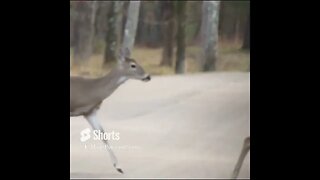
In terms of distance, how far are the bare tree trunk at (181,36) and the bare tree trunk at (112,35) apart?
0.22 metres

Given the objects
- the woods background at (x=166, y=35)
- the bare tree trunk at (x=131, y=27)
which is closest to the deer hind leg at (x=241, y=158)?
the woods background at (x=166, y=35)

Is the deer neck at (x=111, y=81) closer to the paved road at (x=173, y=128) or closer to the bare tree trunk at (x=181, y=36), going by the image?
the paved road at (x=173, y=128)

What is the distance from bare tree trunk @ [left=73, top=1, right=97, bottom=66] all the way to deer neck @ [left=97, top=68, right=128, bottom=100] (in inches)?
4.1

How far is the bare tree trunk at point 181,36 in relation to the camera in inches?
86.7

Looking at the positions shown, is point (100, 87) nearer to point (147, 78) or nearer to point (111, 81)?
point (111, 81)

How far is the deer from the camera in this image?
218cm

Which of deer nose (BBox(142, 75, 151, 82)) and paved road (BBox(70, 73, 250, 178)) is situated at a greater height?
deer nose (BBox(142, 75, 151, 82))

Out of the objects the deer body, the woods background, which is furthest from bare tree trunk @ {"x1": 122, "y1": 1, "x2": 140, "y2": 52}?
the deer body

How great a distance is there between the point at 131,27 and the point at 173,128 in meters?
0.41

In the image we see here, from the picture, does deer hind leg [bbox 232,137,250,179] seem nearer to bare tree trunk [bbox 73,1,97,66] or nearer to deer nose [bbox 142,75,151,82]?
deer nose [bbox 142,75,151,82]

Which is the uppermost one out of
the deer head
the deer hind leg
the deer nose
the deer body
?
the deer head
